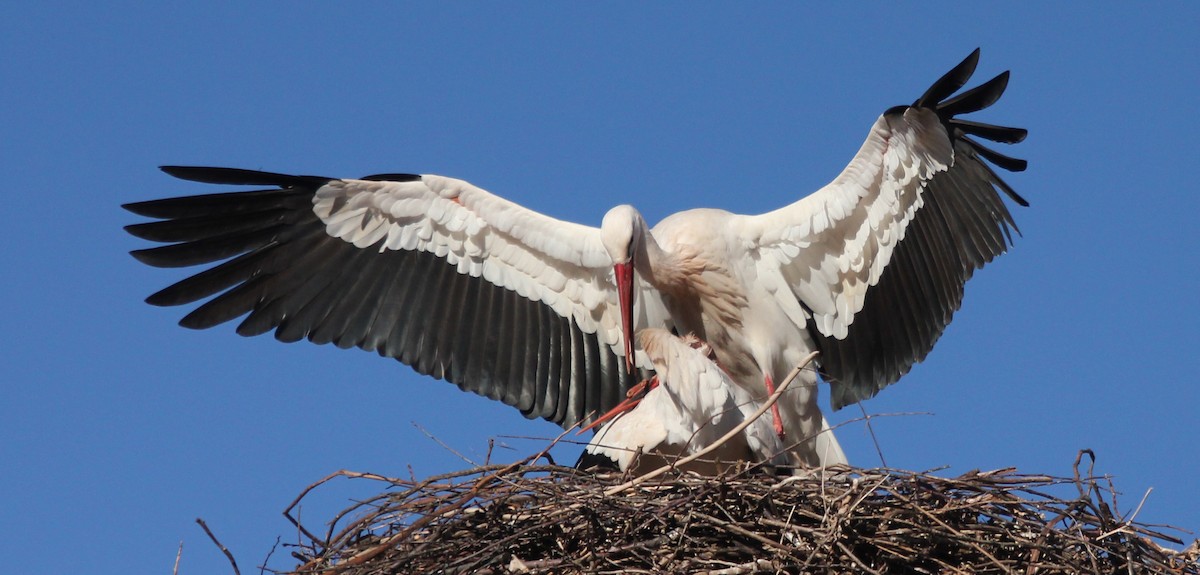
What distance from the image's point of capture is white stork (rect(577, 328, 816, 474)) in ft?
20.0

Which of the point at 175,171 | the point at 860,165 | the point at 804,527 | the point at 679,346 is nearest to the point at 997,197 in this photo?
the point at 860,165

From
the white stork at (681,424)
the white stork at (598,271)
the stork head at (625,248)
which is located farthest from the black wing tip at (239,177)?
the white stork at (681,424)

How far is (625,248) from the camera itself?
694cm

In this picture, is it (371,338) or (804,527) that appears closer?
(804,527)

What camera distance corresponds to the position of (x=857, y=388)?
7645 millimetres

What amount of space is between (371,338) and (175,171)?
1328 mm

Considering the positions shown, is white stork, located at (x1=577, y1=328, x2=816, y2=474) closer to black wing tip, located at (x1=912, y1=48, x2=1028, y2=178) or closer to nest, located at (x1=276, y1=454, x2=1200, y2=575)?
nest, located at (x1=276, y1=454, x2=1200, y2=575)

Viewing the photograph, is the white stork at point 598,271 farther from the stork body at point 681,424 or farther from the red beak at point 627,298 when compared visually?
the stork body at point 681,424

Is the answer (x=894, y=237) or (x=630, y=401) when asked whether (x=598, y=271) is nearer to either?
(x=630, y=401)

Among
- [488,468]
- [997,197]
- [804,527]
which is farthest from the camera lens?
[997,197]

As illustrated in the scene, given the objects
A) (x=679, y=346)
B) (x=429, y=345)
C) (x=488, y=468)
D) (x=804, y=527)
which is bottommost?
(x=804, y=527)

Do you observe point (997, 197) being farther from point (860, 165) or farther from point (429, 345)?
point (429, 345)

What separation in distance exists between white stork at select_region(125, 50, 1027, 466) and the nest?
1627mm

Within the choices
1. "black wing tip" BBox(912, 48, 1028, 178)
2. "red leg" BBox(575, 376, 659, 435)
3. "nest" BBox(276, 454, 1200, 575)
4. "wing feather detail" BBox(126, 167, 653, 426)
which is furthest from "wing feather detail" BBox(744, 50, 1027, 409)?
"nest" BBox(276, 454, 1200, 575)
